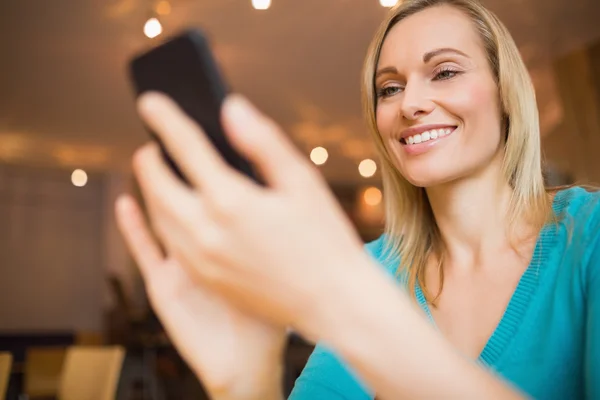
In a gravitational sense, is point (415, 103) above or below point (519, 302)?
above

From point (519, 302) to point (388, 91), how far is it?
1.54 feet

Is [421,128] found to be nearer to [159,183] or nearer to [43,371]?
[159,183]

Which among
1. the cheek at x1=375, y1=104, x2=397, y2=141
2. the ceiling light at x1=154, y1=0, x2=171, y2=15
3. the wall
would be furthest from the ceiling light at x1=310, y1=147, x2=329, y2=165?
the cheek at x1=375, y1=104, x2=397, y2=141

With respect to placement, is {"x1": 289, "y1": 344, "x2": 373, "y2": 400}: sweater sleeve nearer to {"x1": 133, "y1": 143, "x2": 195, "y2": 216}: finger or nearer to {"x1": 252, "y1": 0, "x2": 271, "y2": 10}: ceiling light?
{"x1": 133, "y1": 143, "x2": 195, "y2": 216}: finger

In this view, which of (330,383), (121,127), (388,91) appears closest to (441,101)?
(388,91)

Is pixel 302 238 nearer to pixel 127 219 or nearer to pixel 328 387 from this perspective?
pixel 127 219

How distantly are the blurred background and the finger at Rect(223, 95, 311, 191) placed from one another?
8.41 ft

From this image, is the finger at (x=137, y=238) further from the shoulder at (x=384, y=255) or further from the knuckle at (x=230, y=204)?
the shoulder at (x=384, y=255)

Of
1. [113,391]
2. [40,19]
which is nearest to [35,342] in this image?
[40,19]

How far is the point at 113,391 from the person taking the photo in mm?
2609

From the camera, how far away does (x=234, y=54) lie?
16.0ft

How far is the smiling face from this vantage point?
1.00 meters

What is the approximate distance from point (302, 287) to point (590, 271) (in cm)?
61

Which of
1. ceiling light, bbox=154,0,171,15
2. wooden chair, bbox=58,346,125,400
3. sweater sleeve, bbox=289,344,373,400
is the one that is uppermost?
ceiling light, bbox=154,0,171,15
